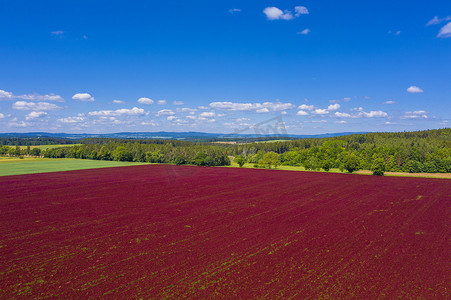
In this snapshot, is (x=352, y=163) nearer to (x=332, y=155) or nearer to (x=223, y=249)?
(x=332, y=155)

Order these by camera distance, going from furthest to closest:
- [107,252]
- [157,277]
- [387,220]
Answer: [387,220], [107,252], [157,277]

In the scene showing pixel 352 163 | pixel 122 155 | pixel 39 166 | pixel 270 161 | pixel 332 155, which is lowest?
pixel 39 166

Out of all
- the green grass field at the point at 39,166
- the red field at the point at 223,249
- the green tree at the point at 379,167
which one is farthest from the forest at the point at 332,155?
the red field at the point at 223,249

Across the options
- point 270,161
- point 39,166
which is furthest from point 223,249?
point 39,166

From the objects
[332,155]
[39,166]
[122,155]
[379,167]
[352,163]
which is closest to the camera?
[379,167]

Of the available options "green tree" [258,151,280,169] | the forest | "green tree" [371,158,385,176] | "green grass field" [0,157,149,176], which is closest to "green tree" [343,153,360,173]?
the forest

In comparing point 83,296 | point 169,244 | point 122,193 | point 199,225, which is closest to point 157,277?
point 83,296

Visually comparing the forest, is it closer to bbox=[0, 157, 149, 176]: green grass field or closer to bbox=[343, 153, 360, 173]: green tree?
bbox=[343, 153, 360, 173]: green tree

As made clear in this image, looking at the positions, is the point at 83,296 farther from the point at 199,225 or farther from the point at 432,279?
the point at 432,279

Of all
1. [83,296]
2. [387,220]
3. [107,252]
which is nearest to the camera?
[83,296]
